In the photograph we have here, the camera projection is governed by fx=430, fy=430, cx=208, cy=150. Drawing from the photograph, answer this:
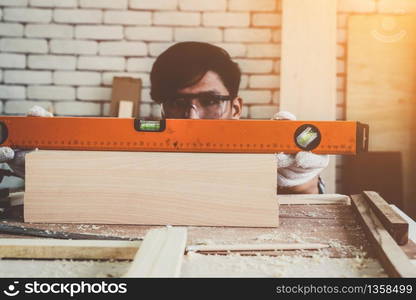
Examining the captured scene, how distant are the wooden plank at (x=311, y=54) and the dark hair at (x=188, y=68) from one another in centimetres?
78

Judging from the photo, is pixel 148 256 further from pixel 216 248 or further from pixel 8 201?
pixel 8 201

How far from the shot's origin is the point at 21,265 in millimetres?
834

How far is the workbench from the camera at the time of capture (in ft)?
2.61

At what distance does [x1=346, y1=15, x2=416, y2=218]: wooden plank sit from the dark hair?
1188 millimetres

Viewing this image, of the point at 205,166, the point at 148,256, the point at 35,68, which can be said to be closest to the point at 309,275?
the point at 148,256

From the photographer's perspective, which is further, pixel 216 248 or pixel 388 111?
pixel 388 111

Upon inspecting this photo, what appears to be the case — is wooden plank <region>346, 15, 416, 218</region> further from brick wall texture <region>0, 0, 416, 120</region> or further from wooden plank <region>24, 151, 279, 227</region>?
wooden plank <region>24, 151, 279, 227</region>

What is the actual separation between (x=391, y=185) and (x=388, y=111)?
56 cm

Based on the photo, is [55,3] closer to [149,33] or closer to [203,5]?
[149,33]

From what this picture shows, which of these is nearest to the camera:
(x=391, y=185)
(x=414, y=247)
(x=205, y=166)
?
(x=414, y=247)

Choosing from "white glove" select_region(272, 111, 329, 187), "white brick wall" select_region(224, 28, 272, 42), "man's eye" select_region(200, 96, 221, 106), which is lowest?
"white glove" select_region(272, 111, 329, 187)

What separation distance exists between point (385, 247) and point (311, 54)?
7.99ft

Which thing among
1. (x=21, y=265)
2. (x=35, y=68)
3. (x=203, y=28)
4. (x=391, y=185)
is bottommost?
(x=391, y=185)

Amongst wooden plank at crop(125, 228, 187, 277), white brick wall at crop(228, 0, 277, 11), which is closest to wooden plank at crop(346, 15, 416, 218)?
white brick wall at crop(228, 0, 277, 11)
